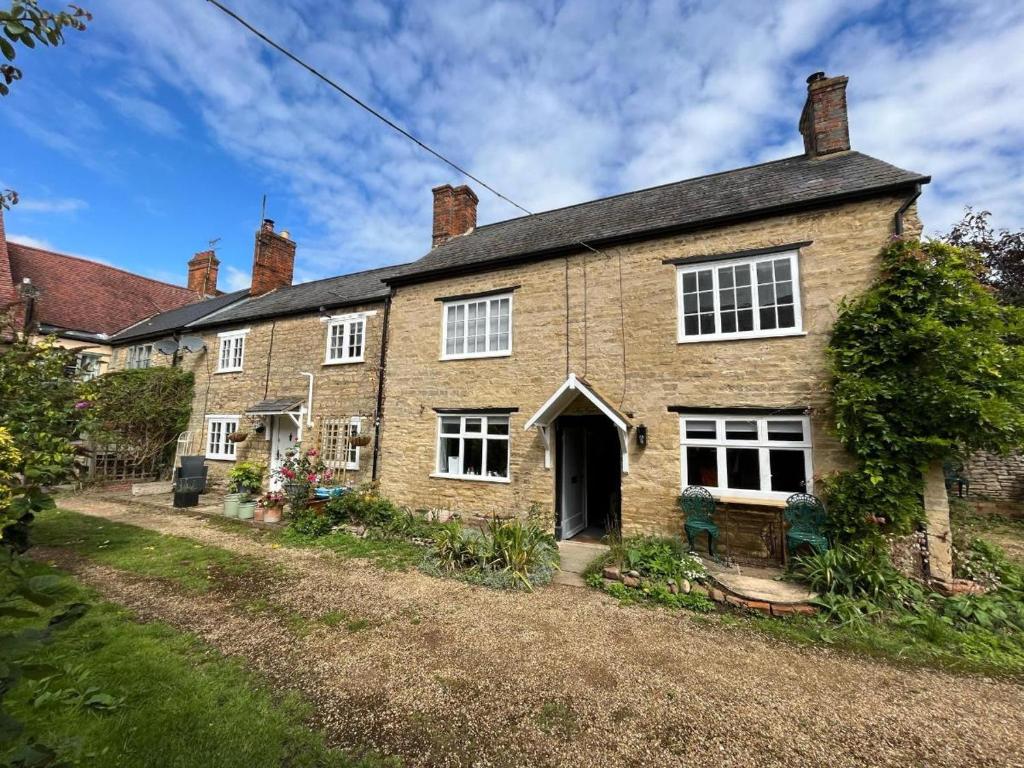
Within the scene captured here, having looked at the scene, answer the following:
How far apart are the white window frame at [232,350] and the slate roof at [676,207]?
7.87 meters

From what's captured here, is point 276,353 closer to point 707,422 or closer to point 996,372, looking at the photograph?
point 707,422

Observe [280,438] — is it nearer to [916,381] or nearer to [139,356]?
[139,356]

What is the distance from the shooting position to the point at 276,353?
16.3 m

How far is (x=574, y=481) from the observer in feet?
37.0

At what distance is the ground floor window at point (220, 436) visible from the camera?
54.6 feet

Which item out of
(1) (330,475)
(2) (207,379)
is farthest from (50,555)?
(2) (207,379)

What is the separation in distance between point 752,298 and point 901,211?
2.64 metres

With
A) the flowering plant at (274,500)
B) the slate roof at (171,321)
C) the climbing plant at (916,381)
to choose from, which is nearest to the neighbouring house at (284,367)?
the slate roof at (171,321)

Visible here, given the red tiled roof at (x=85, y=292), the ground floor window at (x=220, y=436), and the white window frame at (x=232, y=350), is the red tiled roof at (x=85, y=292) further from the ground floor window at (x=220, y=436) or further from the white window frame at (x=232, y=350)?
the ground floor window at (x=220, y=436)

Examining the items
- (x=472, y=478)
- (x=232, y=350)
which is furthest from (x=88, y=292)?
(x=472, y=478)

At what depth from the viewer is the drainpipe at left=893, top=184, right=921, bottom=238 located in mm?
7828

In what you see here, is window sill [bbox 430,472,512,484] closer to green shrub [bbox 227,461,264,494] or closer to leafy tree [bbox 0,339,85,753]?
green shrub [bbox 227,461,264,494]

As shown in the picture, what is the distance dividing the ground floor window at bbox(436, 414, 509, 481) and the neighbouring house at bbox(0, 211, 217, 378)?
1533 centimetres

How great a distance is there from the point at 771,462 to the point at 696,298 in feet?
11.5
